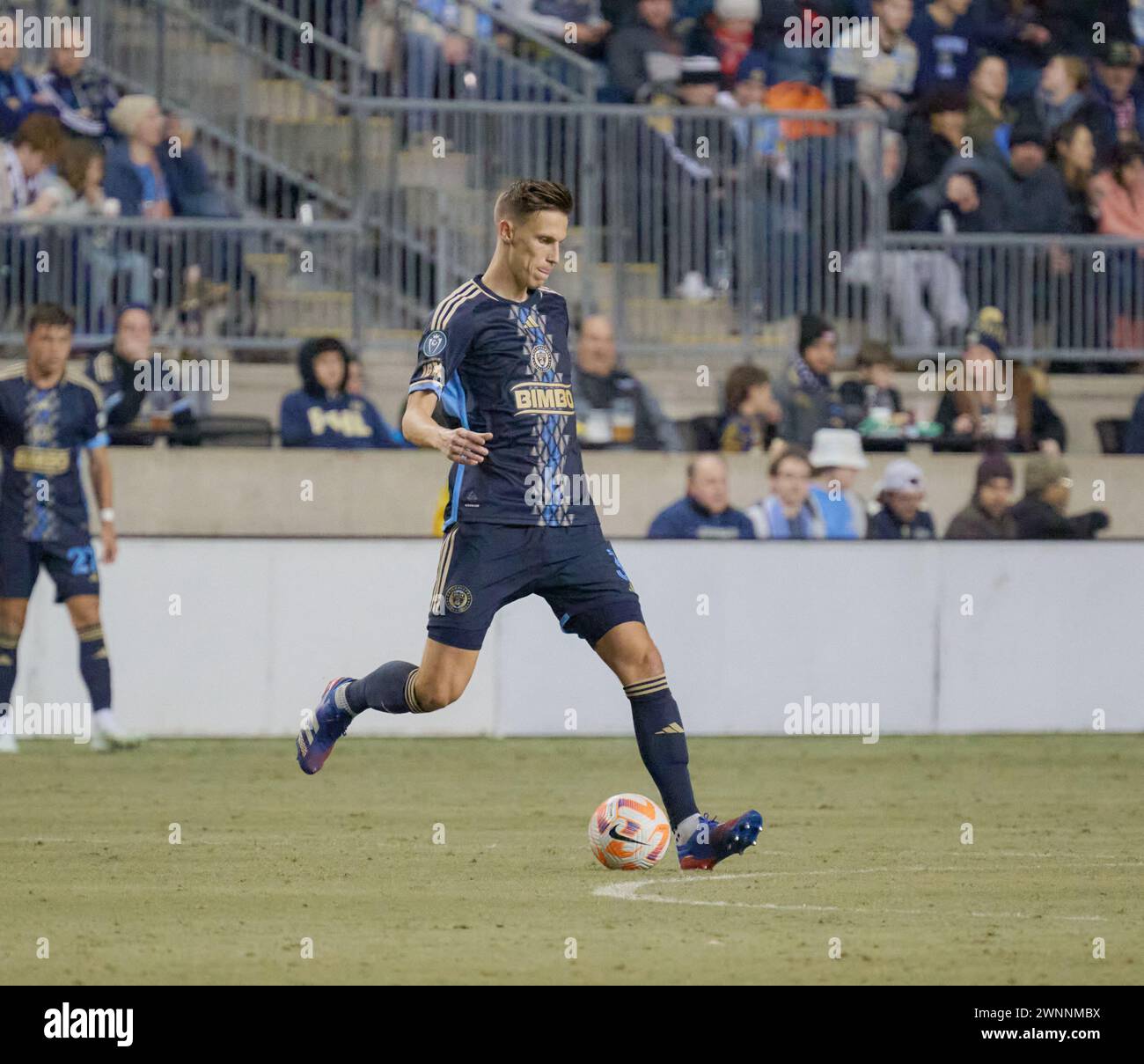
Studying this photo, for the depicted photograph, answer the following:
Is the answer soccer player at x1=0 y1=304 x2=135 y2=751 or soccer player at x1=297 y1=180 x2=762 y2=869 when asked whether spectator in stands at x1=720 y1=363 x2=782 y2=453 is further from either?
soccer player at x1=297 y1=180 x2=762 y2=869

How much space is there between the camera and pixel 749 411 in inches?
670

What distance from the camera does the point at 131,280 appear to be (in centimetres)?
1803

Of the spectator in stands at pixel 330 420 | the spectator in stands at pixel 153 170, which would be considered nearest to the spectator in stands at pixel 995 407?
the spectator in stands at pixel 330 420

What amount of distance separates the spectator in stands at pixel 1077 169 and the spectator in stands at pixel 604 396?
4.79 m

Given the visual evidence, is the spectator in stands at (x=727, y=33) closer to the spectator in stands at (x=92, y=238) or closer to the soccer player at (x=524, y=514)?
the spectator in stands at (x=92, y=238)

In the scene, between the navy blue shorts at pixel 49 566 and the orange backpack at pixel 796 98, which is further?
the orange backpack at pixel 796 98

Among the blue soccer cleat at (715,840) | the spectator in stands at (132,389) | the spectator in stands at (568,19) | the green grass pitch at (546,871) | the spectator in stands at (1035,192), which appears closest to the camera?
the green grass pitch at (546,871)

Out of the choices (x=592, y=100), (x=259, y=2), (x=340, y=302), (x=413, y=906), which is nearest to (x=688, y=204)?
(x=592, y=100)

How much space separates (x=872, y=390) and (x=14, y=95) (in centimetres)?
691

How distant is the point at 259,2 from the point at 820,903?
13568mm

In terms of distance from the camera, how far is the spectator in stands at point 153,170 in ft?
59.7

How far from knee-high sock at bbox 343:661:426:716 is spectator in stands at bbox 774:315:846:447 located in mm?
7929

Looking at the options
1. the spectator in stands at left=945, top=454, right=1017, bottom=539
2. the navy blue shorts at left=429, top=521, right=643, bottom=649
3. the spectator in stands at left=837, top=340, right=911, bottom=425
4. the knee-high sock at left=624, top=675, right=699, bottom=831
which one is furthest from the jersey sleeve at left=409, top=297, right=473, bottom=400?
the spectator in stands at left=837, top=340, right=911, bottom=425

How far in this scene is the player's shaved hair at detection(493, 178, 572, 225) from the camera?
8.54 m
